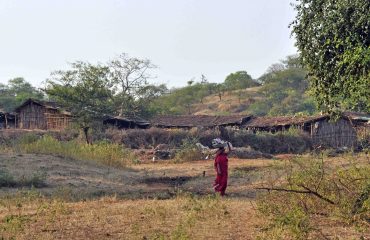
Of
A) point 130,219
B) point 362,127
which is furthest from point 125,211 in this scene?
point 362,127

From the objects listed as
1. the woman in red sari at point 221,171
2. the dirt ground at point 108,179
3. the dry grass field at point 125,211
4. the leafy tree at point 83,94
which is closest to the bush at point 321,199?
the dry grass field at point 125,211

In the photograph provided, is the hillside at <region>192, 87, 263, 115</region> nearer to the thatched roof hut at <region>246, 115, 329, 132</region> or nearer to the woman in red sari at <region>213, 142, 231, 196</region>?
the thatched roof hut at <region>246, 115, 329, 132</region>

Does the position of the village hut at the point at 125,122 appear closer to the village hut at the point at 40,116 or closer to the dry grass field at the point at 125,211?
the village hut at the point at 40,116

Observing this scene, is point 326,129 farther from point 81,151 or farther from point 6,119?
point 6,119

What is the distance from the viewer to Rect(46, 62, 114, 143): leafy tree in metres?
33.1

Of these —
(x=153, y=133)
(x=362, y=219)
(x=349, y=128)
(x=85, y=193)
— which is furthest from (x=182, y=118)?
(x=362, y=219)

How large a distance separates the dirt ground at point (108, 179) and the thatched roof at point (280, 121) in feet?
59.2

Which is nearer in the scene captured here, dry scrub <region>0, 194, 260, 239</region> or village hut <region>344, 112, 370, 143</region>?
dry scrub <region>0, 194, 260, 239</region>

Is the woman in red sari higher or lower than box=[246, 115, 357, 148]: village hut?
lower

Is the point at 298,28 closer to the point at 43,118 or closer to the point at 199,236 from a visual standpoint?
the point at 199,236

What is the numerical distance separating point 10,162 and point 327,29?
11787mm

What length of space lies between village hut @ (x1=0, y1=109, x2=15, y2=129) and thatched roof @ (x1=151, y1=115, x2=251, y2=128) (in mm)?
12240

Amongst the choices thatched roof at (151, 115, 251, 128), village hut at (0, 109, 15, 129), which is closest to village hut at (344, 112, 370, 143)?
thatched roof at (151, 115, 251, 128)

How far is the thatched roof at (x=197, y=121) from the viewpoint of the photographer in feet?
140
